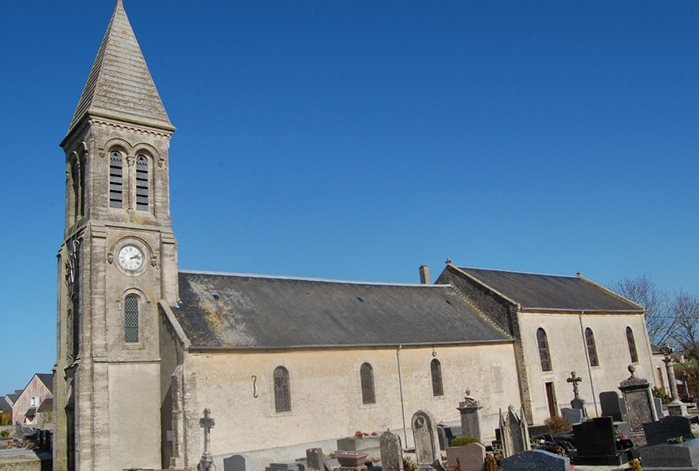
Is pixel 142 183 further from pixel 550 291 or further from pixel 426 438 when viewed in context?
pixel 550 291

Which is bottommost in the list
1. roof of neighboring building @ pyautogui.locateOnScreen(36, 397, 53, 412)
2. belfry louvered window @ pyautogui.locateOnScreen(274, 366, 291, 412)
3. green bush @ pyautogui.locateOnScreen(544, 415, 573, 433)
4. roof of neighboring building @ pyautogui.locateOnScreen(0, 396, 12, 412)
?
green bush @ pyautogui.locateOnScreen(544, 415, 573, 433)

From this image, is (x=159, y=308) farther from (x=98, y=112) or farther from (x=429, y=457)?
(x=429, y=457)

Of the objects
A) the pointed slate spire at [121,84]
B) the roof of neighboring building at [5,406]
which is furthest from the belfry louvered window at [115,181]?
the roof of neighboring building at [5,406]

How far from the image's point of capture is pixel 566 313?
1273 inches

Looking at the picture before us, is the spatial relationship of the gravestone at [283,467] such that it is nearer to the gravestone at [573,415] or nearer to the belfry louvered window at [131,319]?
the belfry louvered window at [131,319]

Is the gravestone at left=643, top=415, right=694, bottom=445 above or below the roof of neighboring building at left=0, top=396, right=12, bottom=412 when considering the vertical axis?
below

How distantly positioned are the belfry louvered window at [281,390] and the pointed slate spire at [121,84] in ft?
34.1

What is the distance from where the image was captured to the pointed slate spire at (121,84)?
2325 centimetres

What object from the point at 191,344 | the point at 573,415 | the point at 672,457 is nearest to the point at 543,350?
the point at 573,415

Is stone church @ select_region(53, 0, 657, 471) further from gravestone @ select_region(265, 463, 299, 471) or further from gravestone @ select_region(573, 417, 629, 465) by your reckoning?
gravestone @ select_region(573, 417, 629, 465)

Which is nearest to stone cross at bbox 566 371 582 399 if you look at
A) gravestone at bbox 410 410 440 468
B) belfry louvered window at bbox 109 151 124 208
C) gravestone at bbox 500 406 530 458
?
gravestone at bbox 500 406 530 458

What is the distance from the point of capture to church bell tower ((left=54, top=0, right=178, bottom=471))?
66.7 feet

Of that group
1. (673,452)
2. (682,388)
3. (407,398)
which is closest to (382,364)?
(407,398)

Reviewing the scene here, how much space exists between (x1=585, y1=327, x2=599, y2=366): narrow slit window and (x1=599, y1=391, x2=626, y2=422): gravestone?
12.7 ft
